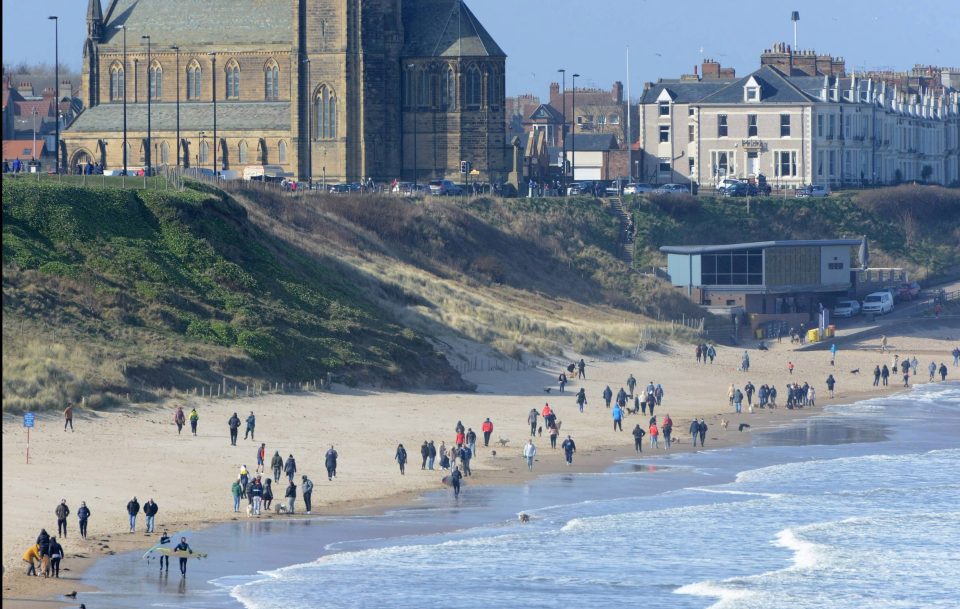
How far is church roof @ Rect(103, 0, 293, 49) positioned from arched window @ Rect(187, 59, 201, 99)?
155cm

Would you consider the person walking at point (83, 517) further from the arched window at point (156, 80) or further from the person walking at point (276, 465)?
the arched window at point (156, 80)

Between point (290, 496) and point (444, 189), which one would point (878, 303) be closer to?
point (444, 189)

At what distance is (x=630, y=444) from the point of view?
55.4 meters

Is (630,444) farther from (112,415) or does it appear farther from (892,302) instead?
(892,302)

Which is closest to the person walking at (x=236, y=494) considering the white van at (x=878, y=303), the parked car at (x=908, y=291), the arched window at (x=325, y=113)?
the white van at (x=878, y=303)

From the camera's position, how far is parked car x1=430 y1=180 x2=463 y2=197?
332ft

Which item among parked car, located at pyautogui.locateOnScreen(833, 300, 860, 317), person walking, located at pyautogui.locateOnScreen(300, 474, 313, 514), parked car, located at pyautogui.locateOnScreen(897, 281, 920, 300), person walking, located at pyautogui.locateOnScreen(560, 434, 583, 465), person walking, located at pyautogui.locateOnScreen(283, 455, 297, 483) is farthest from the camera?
parked car, located at pyautogui.locateOnScreen(897, 281, 920, 300)

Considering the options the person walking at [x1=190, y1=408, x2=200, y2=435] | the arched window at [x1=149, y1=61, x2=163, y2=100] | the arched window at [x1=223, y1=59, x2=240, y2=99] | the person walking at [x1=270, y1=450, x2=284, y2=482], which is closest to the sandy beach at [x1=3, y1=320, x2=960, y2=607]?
the person walking at [x1=190, y1=408, x2=200, y2=435]

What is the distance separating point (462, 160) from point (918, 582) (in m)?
74.3

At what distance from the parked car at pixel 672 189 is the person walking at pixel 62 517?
256ft

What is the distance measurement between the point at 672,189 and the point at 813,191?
30.3 ft

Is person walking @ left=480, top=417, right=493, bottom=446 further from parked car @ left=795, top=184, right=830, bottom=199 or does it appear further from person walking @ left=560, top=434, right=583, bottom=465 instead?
parked car @ left=795, top=184, right=830, bottom=199

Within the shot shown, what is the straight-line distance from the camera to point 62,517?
35688 mm

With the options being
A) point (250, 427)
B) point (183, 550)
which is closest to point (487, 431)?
point (250, 427)
